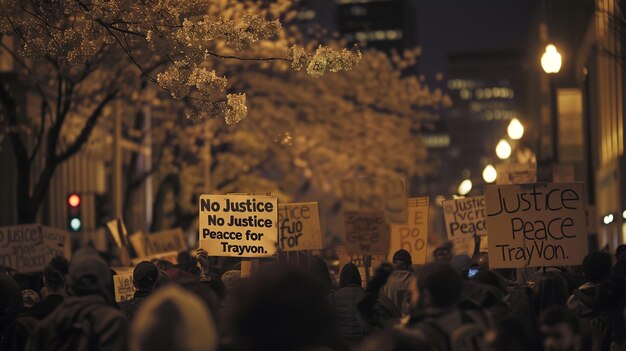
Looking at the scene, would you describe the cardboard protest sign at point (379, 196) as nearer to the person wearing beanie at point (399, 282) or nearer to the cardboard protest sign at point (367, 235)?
the cardboard protest sign at point (367, 235)

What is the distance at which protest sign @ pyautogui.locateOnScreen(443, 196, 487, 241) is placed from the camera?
1928 centimetres

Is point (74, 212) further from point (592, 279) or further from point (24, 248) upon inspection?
point (592, 279)

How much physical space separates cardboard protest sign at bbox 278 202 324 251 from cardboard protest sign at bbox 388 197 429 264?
128 cm

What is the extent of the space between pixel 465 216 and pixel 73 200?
32.0 ft

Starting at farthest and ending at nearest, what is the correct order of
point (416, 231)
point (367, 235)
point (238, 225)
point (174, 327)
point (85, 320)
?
1. point (367, 235)
2. point (416, 231)
3. point (238, 225)
4. point (85, 320)
5. point (174, 327)

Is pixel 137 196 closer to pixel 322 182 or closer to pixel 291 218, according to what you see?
pixel 322 182

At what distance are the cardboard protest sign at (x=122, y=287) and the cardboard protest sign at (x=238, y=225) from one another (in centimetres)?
125

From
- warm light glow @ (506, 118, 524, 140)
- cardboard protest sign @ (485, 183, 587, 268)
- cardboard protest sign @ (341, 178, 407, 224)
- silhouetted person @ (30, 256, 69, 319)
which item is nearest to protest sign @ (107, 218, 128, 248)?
cardboard protest sign @ (341, 178, 407, 224)

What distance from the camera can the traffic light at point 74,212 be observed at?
25.6 metres

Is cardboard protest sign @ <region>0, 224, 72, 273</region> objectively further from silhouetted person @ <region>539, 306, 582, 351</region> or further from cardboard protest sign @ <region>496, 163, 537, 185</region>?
silhouetted person @ <region>539, 306, 582, 351</region>

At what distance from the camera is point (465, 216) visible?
19500 mm

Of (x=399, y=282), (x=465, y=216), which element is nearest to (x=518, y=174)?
(x=465, y=216)

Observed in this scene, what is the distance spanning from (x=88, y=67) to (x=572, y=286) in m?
12.0

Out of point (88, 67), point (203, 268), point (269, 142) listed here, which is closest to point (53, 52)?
point (203, 268)
